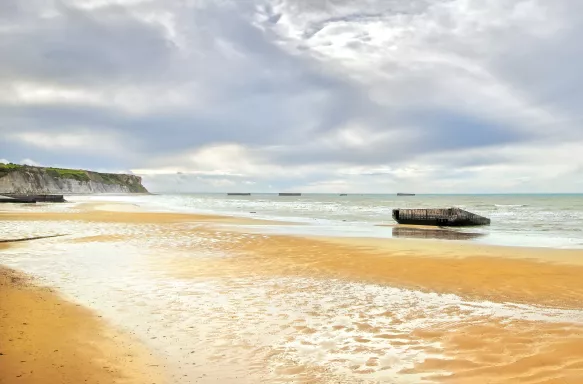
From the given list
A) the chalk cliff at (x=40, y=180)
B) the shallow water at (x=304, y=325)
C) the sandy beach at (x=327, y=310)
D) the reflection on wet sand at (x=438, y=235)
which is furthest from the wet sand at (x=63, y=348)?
the chalk cliff at (x=40, y=180)

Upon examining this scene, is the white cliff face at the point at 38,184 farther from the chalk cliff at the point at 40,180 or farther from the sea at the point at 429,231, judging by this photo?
the sea at the point at 429,231

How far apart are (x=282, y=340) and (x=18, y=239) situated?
725 inches

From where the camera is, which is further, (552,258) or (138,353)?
(552,258)

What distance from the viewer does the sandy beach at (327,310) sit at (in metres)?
6.18

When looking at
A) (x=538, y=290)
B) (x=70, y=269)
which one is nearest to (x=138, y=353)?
(x=70, y=269)

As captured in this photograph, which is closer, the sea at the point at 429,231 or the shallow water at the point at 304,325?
the shallow water at the point at 304,325

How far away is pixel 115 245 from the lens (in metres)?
19.7

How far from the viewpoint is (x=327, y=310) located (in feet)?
30.3

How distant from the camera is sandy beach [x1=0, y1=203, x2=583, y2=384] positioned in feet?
20.3

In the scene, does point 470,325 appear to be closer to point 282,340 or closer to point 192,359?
point 282,340

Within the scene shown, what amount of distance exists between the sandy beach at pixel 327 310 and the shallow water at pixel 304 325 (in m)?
0.03

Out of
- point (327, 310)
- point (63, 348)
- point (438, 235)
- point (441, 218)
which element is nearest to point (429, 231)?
point (438, 235)

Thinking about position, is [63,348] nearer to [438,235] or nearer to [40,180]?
[438,235]

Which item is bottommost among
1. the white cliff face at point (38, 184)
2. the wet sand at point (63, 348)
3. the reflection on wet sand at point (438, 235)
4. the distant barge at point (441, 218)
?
the wet sand at point (63, 348)
